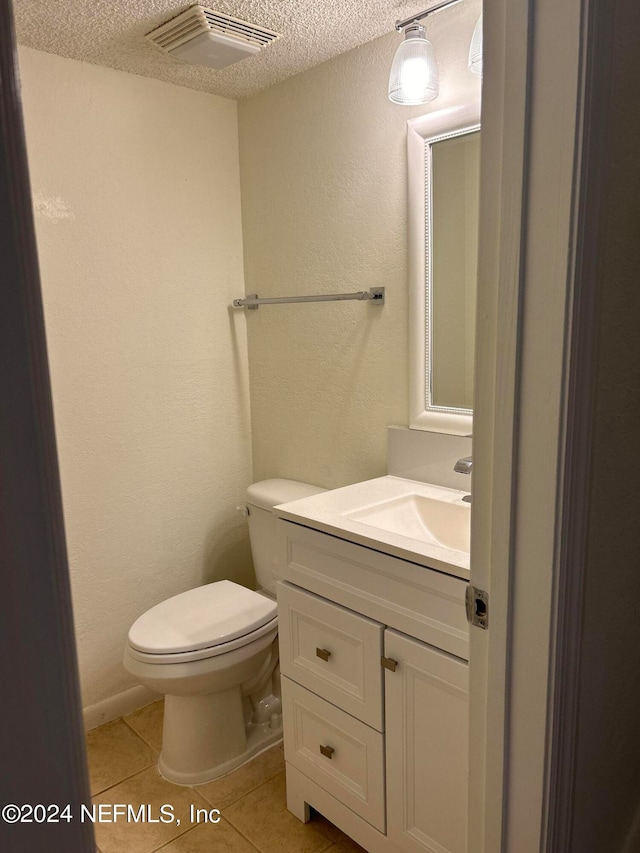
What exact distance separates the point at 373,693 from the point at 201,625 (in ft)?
2.07

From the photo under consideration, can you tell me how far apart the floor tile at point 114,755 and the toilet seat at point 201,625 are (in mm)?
366

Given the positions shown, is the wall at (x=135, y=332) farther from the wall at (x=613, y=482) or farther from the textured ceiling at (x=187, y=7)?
the wall at (x=613, y=482)

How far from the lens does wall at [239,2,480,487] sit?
6.09 ft

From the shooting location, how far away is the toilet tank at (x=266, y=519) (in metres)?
2.14

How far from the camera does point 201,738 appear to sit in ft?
6.25

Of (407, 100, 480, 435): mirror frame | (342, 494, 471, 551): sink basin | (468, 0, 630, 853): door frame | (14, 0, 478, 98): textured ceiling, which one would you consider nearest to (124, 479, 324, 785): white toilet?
(342, 494, 471, 551): sink basin

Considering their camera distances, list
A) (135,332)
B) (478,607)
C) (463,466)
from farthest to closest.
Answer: (135,332) < (463,466) < (478,607)

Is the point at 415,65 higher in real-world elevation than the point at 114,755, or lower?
higher

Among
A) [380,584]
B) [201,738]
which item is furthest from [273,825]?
[380,584]

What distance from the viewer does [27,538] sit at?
386 mm

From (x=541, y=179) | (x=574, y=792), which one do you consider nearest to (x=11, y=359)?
(x=541, y=179)

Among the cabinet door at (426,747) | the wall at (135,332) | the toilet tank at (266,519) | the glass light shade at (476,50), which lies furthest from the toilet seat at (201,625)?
Answer: the glass light shade at (476,50)

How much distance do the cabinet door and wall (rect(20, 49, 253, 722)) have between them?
1.13 m

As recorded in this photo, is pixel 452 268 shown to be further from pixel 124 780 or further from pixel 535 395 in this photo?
pixel 124 780
